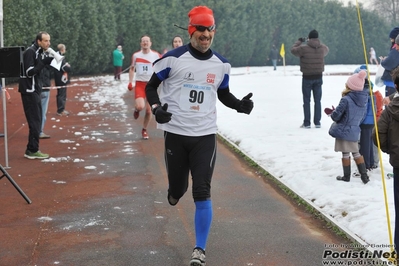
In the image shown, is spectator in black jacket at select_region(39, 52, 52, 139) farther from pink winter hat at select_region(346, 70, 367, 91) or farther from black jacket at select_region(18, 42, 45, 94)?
pink winter hat at select_region(346, 70, 367, 91)

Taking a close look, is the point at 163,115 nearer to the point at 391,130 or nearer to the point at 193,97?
the point at 193,97

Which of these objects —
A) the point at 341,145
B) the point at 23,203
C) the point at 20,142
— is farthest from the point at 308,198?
the point at 20,142

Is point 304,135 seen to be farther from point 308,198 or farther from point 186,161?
point 186,161

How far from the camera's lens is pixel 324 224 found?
7.21 metres

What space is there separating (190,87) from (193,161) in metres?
0.65

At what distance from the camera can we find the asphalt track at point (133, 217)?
243 inches

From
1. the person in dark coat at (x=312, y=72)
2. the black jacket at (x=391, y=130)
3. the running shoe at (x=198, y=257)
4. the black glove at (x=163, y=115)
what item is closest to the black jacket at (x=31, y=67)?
the black glove at (x=163, y=115)

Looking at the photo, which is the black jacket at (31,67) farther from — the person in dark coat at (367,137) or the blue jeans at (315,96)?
the blue jeans at (315,96)

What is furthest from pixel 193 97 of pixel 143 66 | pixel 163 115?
pixel 143 66

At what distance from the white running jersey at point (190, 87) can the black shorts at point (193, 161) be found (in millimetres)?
77

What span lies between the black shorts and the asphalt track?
0.65 metres

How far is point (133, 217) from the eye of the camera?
7543 millimetres

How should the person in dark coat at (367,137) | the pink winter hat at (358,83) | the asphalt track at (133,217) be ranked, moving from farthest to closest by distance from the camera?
the person in dark coat at (367,137)
the pink winter hat at (358,83)
the asphalt track at (133,217)

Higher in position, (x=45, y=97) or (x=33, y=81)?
(x=33, y=81)
